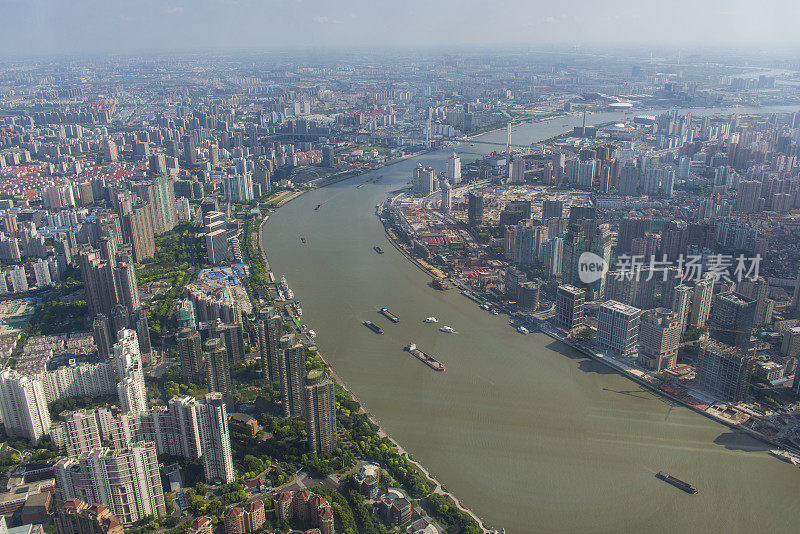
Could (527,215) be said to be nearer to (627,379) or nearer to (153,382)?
(627,379)

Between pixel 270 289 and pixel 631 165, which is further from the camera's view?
pixel 631 165

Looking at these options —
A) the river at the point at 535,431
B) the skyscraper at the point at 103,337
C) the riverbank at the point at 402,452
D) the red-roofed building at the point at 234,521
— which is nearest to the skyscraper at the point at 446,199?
the river at the point at 535,431

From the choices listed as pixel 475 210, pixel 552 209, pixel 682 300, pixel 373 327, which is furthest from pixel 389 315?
pixel 552 209

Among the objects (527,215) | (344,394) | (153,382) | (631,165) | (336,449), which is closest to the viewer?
(336,449)

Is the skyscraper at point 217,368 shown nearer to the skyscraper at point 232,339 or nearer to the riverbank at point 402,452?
the skyscraper at point 232,339

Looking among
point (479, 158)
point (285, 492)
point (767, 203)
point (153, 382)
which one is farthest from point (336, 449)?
point (479, 158)

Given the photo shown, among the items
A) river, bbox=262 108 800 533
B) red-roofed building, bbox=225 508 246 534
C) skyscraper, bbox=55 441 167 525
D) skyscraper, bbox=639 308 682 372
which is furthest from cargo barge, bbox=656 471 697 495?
skyscraper, bbox=55 441 167 525

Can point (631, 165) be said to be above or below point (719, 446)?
above

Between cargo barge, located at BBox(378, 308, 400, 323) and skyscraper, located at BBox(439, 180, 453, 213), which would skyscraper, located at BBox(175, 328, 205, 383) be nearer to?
cargo barge, located at BBox(378, 308, 400, 323)

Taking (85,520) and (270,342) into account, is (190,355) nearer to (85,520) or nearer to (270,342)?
(270,342)
